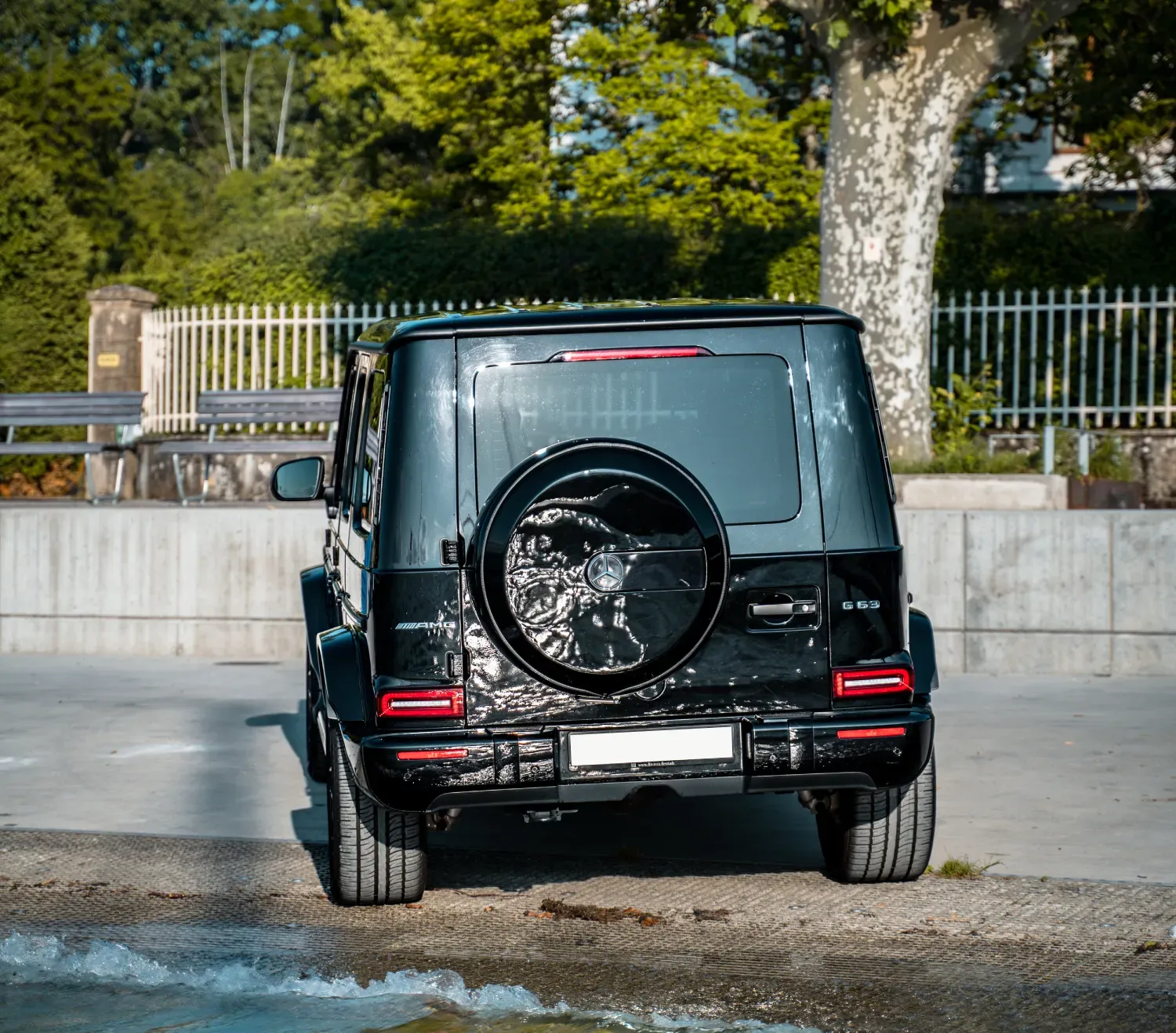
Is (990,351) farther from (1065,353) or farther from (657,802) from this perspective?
(657,802)

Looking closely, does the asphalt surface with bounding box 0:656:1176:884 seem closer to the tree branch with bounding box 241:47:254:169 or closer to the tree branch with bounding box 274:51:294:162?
the tree branch with bounding box 274:51:294:162

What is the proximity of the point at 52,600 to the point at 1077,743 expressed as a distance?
6.77 m

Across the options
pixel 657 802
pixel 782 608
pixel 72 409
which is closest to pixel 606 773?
pixel 782 608

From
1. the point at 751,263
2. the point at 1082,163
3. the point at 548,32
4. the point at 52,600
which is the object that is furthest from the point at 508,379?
the point at 548,32

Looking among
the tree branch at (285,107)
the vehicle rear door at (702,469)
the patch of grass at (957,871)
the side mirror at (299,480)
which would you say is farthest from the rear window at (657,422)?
the tree branch at (285,107)

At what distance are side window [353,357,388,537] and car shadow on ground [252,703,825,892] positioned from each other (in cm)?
105

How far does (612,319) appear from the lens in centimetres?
509

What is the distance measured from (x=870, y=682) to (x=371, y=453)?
165cm

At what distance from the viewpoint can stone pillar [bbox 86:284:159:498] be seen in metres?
19.6

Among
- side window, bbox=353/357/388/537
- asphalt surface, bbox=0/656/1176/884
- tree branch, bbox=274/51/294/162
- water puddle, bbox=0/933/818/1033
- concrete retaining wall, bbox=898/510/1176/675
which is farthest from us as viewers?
tree branch, bbox=274/51/294/162

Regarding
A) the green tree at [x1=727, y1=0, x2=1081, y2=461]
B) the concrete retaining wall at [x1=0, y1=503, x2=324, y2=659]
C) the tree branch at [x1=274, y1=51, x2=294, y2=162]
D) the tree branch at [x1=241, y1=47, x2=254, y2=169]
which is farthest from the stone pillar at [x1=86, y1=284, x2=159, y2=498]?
the tree branch at [x1=241, y1=47, x2=254, y2=169]

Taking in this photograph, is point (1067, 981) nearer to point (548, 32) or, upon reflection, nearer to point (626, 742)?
point (626, 742)

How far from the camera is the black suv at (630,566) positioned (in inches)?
195

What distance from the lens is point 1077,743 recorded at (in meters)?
8.48
